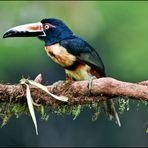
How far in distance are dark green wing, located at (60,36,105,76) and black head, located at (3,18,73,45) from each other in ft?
0.28

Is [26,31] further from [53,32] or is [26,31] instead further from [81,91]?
[81,91]

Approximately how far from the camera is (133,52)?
66.7ft

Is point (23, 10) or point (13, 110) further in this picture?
point (23, 10)

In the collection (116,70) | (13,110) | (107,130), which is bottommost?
(107,130)

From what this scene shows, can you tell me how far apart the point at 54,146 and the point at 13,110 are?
17.2 meters

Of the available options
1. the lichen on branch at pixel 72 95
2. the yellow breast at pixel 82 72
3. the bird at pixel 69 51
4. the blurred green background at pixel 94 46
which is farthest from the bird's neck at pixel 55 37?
the blurred green background at pixel 94 46

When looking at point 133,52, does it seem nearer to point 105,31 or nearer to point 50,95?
point 105,31

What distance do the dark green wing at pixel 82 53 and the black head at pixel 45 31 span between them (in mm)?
84

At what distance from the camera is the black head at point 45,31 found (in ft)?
Result: 20.3

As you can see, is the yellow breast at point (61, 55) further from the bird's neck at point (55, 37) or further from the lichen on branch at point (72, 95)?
the lichen on branch at point (72, 95)

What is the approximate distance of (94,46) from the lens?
67.7 feet

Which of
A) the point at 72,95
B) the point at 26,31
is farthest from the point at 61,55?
the point at 72,95

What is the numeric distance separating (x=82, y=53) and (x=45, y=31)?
0.94ft

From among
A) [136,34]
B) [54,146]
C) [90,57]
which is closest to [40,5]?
[136,34]
